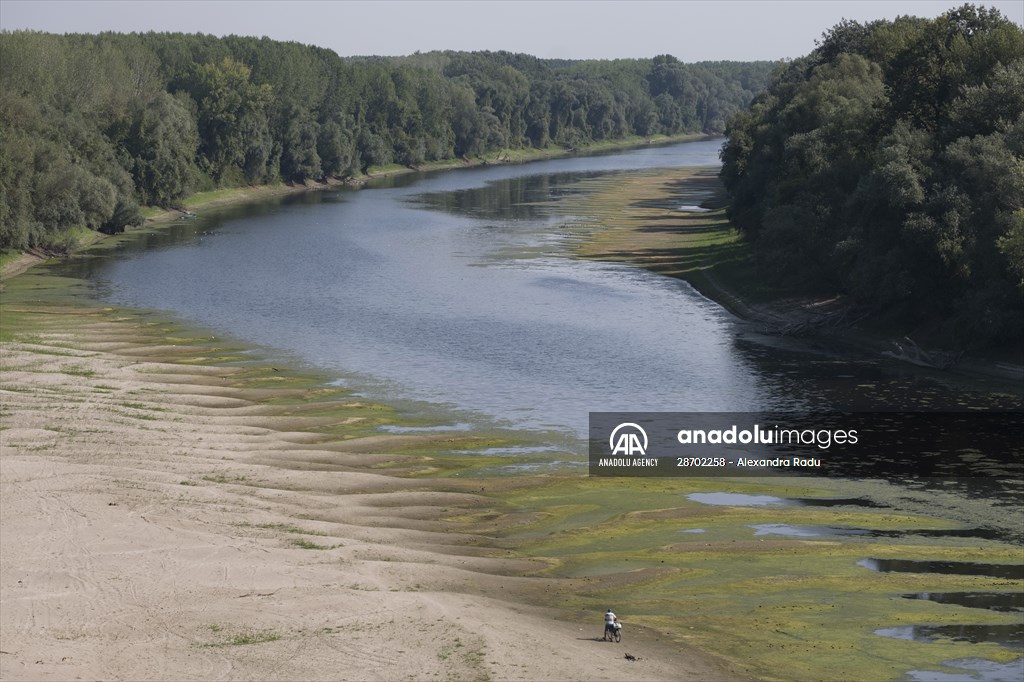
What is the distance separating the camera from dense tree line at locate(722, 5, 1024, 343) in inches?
3118

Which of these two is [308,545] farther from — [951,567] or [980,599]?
[980,599]

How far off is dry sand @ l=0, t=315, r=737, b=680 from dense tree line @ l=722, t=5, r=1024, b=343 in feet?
127

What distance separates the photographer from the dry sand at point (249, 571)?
37.3m

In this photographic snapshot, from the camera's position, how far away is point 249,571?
4362 cm

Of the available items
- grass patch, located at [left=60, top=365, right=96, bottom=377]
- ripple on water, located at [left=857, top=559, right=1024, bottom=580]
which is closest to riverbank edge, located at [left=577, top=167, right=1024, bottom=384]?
ripple on water, located at [left=857, top=559, right=1024, bottom=580]

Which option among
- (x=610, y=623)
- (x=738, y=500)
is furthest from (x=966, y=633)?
(x=738, y=500)

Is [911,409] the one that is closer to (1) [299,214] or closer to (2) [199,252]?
(2) [199,252]

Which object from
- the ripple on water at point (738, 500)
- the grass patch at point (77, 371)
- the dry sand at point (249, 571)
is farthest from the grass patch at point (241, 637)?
the grass patch at point (77, 371)

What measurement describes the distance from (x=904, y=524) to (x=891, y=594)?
7969 mm

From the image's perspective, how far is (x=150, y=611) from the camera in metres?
40.2

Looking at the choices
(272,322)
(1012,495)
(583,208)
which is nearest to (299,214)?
(583,208)

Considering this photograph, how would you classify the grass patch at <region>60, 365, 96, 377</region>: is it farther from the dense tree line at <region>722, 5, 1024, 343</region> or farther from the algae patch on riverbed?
the dense tree line at <region>722, 5, 1024, 343</region>

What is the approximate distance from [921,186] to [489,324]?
106 feet

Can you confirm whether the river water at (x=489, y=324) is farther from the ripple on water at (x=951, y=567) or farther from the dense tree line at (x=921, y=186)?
the ripple on water at (x=951, y=567)
